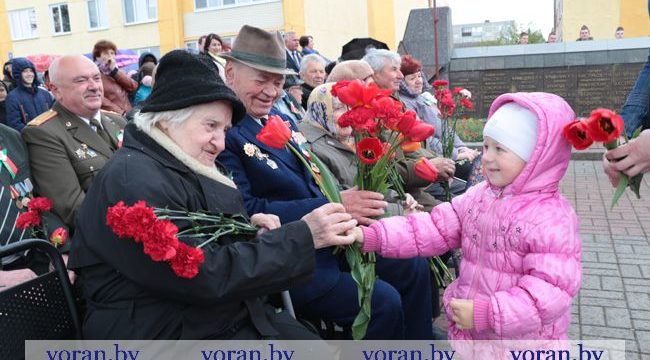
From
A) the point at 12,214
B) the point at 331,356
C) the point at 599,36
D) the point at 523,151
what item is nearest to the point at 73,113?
the point at 12,214

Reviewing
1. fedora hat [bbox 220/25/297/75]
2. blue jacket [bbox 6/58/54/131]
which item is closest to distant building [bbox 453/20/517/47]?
blue jacket [bbox 6/58/54/131]

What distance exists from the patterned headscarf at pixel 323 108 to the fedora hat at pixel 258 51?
513 millimetres

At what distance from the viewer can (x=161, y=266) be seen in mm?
1772

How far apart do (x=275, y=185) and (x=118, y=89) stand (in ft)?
12.7

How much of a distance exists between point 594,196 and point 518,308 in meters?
6.17

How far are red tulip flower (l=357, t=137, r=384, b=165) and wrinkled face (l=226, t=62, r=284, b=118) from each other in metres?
0.91

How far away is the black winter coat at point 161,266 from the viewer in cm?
181

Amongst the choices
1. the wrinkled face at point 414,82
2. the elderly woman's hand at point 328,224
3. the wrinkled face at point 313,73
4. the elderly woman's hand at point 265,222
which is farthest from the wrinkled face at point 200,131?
the wrinkled face at point 313,73

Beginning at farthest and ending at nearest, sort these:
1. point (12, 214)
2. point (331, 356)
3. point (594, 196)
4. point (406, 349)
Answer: point (594, 196) → point (406, 349) → point (12, 214) → point (331, 356)

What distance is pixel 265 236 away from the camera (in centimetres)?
195

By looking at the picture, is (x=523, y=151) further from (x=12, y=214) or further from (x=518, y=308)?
(x=12, y=214)

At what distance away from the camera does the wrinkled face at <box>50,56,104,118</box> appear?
3189mm

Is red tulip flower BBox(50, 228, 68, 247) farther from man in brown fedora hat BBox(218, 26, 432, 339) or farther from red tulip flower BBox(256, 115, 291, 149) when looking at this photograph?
red tulip flower BBox(256, 115, 291, 149)

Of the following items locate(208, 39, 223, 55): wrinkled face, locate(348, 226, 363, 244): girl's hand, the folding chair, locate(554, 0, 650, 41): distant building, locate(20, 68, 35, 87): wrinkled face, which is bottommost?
the folding chair
